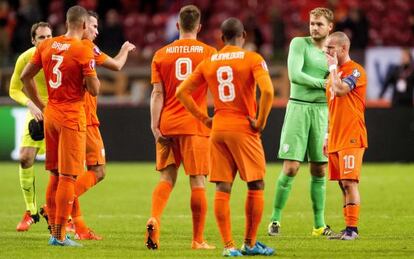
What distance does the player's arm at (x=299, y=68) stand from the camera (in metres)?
12.2

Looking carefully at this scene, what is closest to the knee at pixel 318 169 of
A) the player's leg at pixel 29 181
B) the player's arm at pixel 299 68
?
the player's arm at pixel 299 68

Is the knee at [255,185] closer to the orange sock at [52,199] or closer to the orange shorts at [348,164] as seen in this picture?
the orange shorts at [348,164]

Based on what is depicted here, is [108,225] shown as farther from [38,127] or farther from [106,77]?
[106,77]

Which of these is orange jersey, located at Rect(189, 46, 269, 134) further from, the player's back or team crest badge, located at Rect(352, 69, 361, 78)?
team crest badge, located at Rect(352, 69, 361, 78)

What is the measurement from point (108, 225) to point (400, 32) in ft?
47.4

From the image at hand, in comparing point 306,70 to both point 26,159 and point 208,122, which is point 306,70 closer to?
point 208,122

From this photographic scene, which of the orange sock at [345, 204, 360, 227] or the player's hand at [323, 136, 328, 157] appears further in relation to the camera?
the player's hand at [323, 136, 328, 157]

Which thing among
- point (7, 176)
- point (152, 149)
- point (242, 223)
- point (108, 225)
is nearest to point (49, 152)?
point (108, 225)

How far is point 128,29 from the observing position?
1085 inches

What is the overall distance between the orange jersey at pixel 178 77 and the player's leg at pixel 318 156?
75.5 inches

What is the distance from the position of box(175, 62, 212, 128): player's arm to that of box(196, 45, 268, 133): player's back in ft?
0.27

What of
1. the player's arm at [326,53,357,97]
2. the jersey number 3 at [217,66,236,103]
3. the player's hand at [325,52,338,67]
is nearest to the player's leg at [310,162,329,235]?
the player's arm at [326,53,357,97]

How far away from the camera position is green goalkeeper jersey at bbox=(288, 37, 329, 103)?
12273 mm

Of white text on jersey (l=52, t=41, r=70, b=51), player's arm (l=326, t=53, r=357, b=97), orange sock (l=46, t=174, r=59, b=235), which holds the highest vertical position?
white text on jersey (l=52, t=41, r=70, b=51)
